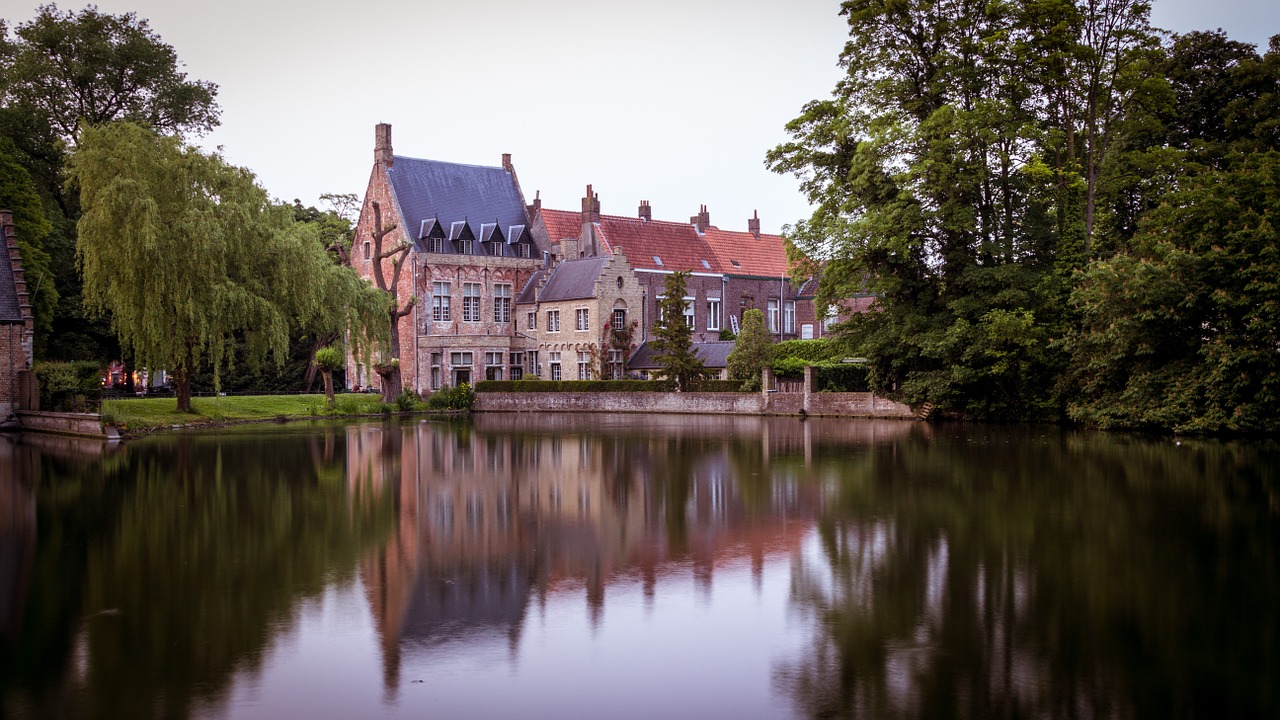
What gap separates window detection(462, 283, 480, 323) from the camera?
56.5 metres

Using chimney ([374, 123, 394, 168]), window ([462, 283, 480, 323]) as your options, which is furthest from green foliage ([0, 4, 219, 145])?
window ([462, 283, 480, 323])

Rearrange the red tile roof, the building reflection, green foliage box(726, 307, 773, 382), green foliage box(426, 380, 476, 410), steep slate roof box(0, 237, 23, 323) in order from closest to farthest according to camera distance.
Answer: the building reflection → steep slate roof box(0, 237, 23, 323) → green foliage box(726, 307, 773, 382) → green foliage box(426, 380, 476, 410) → the red tile roof

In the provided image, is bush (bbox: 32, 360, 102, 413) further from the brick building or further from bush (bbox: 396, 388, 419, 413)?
bush (bbox: 396, 388, 419, 413)

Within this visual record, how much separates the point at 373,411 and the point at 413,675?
1529 inches

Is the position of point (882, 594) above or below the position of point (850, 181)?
below

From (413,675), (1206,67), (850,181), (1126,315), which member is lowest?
(413,675)

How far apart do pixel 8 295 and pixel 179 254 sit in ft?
18.5

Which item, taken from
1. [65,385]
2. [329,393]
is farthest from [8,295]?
[329,393]

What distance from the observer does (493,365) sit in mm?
57156

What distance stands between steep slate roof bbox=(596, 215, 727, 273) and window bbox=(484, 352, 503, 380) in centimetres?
872

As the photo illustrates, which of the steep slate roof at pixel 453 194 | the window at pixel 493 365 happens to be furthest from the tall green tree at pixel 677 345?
the steep slate roof at pixel 453 194

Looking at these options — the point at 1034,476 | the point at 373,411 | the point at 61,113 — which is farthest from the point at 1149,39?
the point at 61,113

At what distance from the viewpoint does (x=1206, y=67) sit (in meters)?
36.3

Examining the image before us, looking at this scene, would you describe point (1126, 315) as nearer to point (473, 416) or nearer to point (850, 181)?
point (850, 181)
